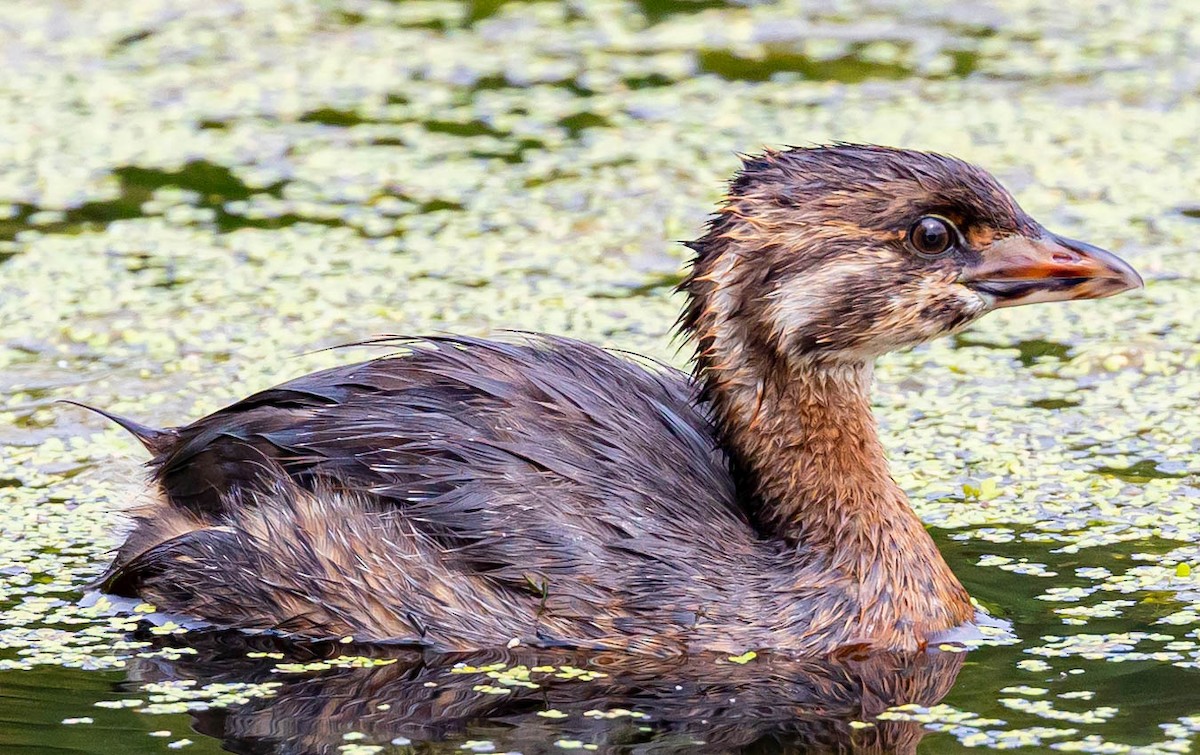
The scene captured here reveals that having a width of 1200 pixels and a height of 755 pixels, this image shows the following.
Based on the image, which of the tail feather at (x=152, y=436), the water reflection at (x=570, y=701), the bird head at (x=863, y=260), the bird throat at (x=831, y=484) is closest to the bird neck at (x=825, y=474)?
the bird throat at (x=831, y=484)

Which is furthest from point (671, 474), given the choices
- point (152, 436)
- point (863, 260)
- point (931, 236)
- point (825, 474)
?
point (152, 436)

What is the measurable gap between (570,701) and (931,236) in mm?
1923

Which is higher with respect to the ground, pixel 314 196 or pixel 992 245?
pixel 992 245

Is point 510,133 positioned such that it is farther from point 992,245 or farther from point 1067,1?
point 992,245

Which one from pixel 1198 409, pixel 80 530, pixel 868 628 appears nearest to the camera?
pixel 868 628

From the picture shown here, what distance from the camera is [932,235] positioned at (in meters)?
6.79

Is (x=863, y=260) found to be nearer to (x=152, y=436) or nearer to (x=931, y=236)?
(x=931, y=236)

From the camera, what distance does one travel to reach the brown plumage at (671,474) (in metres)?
6.54

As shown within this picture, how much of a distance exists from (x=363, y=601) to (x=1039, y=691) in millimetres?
2109

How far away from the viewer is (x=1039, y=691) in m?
6.14

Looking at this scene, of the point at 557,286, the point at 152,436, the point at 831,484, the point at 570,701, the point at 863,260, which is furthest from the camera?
the point at 557,286

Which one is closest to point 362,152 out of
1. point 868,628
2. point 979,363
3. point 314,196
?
point 314,196

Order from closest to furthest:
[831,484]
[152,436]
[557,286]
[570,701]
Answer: [570,701] → [831,484] → [152,436] → [557,286]

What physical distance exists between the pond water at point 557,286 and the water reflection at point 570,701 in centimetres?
2
